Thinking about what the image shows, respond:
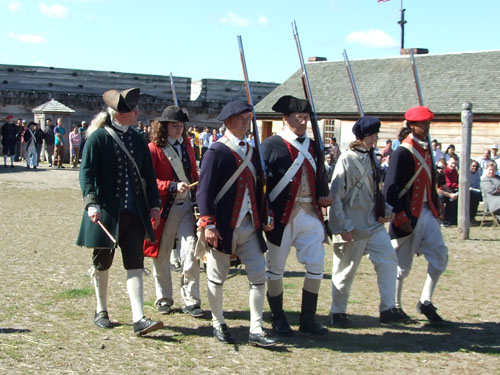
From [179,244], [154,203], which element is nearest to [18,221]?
[179,244]

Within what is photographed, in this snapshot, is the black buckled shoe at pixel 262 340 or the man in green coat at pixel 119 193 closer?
the black buckled shoe at pixel 262 340

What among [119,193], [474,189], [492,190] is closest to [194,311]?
[119,193]

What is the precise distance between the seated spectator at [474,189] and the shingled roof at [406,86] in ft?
26.0

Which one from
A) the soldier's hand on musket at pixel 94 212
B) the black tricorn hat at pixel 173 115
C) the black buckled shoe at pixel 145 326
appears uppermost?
the black tricorn hat at pixel 173 115

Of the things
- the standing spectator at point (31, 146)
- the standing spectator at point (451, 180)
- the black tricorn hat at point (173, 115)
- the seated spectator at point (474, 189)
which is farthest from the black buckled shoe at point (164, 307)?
the standing spectator at point (31, 146)

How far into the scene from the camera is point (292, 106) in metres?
6.24

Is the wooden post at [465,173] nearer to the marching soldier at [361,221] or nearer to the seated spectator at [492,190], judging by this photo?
the seated spectator at [492,190]

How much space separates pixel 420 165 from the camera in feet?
22.6

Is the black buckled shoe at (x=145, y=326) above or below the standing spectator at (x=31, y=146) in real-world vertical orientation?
below

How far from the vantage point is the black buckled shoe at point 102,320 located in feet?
20.2

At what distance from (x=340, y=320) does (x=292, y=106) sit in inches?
74.8

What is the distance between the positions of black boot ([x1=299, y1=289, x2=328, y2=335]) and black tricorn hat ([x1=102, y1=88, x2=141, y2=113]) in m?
2.06

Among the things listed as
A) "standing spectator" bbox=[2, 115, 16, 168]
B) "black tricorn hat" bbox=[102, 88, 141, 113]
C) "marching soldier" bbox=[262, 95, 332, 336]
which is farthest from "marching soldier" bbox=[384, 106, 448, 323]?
"standing spectator" bbox=[2, 115, 16, 168]

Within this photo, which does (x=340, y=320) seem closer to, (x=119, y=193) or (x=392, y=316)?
(x=392, y=316)
